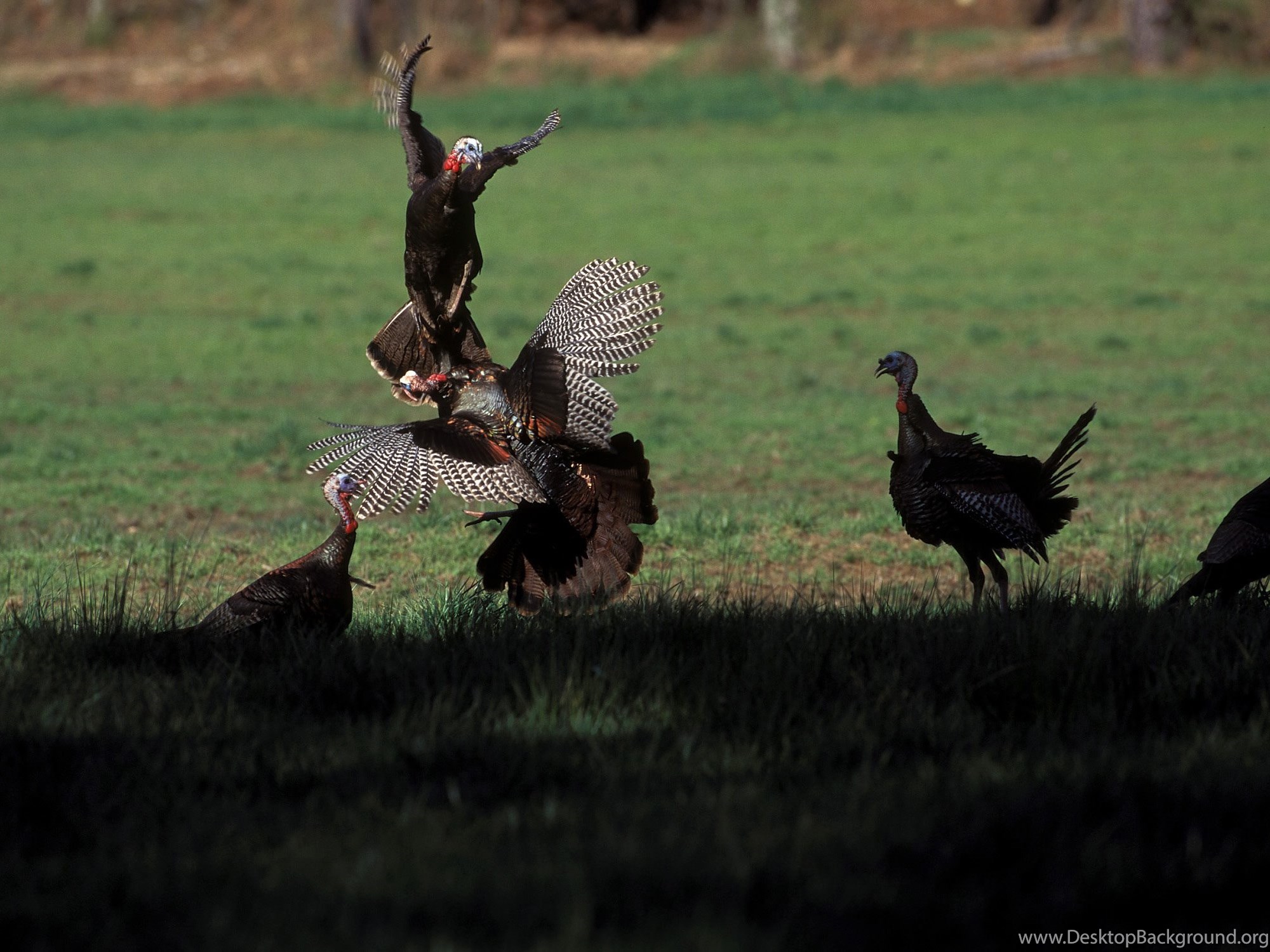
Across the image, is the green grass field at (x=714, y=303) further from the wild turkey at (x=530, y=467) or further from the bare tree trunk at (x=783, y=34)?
the bare tree trunk at (x=783, y=34)

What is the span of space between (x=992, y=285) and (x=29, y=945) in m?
16.6

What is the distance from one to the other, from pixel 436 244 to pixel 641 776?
318cm

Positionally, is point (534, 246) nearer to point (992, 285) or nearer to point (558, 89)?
point (992, 285)

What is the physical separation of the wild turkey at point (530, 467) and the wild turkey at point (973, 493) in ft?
3.42

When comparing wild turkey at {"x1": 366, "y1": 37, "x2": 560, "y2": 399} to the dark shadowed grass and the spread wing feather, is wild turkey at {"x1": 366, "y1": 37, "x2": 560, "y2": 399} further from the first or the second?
the dark shadowed grass

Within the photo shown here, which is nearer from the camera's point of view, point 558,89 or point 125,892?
point 125,892

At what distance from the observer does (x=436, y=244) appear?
6812 millimetres

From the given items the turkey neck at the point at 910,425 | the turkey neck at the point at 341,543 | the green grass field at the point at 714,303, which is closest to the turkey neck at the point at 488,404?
the turkey neck at the point at 341,543

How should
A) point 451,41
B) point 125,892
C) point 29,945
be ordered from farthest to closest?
point 451,41 < point 125,892 < point 29,945

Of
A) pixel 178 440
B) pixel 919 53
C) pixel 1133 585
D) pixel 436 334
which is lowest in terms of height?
pixel 178 440

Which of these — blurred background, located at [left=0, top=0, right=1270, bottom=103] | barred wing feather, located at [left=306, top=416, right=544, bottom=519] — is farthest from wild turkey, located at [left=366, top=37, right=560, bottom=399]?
blurred background, located at [left=0, top=0, right=1270, bottom=103]

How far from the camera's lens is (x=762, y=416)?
1273cm

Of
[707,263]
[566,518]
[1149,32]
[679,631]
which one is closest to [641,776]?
[679,631]

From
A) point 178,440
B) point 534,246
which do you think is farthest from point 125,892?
point 534,246
